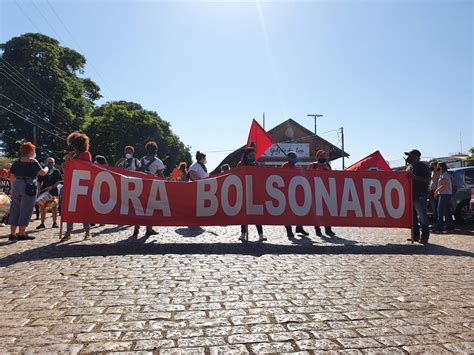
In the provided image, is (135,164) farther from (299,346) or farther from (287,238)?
(299,346)

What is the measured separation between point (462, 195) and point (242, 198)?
7.94 meters

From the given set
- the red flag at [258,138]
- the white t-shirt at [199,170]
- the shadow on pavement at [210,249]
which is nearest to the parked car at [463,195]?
the shadow on pavement at [210,249]

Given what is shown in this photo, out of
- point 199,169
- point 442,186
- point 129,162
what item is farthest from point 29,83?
point 442,186

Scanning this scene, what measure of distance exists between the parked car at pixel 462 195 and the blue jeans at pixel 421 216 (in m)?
4.38

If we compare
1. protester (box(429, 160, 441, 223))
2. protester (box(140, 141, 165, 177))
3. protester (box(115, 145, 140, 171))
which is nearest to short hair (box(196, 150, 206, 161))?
protester (box(115, 145, 140, 171))

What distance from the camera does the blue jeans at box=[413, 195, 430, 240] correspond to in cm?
770

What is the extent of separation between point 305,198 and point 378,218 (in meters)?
1.64

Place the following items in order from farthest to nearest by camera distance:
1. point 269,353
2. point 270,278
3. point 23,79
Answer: point 23,79 → point 270,278 → point 269,353

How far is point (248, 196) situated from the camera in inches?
300

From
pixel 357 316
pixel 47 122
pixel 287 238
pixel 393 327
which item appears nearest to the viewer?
pixel 393 327

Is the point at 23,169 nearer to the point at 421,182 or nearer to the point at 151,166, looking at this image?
the point at 151,166

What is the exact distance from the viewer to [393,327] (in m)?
2.92

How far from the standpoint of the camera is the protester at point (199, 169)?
10.3 metres

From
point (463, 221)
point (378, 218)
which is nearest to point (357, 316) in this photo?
point (378, 218)
